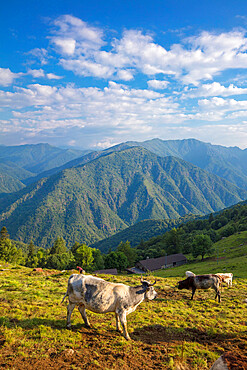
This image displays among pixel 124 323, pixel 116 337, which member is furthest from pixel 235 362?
pixel 116 337

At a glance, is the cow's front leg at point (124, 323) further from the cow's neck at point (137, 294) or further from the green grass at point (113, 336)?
the cow's neck at point (137, 294)

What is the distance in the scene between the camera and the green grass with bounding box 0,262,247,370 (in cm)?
823

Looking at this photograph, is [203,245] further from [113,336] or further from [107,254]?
[113,336]

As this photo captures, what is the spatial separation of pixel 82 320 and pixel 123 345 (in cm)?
319

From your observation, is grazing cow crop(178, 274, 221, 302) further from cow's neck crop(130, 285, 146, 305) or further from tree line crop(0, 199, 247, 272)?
tree line crop(0, 199, 247, 272)

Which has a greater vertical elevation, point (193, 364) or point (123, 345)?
point (123, 345)

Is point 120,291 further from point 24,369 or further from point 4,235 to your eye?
point 4,235

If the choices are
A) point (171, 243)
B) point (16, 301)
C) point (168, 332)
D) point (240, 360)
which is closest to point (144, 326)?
point (168, 332)

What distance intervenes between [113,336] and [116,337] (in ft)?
0.59

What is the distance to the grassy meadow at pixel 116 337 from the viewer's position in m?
8.17

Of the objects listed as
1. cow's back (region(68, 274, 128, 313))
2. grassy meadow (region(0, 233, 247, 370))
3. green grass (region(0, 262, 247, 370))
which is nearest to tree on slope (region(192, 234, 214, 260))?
grassy meadow (region(0, 233, 247, 370))

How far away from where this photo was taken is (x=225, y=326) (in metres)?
13.5

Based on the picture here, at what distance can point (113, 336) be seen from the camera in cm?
1030

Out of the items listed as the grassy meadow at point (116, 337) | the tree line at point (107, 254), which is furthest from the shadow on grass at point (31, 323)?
the tree line at point (107, 254)
